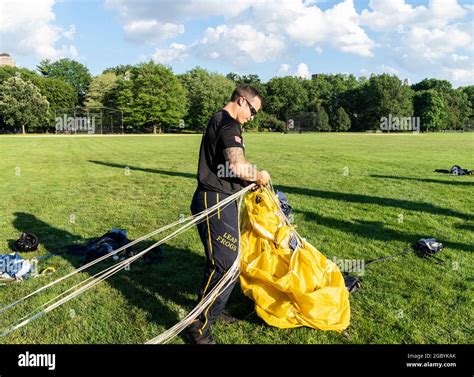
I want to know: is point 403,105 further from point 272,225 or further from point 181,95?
point 272,225

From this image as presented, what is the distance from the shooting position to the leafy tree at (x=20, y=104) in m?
70.2

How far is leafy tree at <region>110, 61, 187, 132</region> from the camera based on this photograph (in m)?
80.8

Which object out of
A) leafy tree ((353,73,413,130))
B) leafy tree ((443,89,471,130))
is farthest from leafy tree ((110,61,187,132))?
leafy tree ((443,89,471,130))

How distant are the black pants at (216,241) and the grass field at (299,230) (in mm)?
450

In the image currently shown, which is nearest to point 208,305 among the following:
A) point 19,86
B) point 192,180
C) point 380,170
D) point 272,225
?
point 272,225

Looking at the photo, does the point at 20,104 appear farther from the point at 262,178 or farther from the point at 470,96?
the point at 470,96

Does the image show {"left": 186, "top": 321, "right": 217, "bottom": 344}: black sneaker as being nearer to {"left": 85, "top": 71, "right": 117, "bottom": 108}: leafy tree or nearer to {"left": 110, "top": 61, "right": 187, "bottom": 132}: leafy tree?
{"left": 110, "top": 61, "right": 187, "bottom": 132}: leafy tree

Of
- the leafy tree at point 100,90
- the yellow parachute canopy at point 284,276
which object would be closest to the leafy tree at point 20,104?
the leafy tree at point 100,90

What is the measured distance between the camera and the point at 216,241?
3.74m

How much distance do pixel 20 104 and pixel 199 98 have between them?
37.1m

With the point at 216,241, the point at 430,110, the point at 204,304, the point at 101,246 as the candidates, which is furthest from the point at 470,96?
the point at 204,304

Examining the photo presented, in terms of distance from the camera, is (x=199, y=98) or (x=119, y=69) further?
(x=119, y=69)

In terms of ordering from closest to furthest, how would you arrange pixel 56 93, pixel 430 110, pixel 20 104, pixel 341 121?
1. pixel 20 104
2. pixel 56 93
3. pixel 341 121
4. pixel 430 110

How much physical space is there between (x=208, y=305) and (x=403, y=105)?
10560 centimetres
